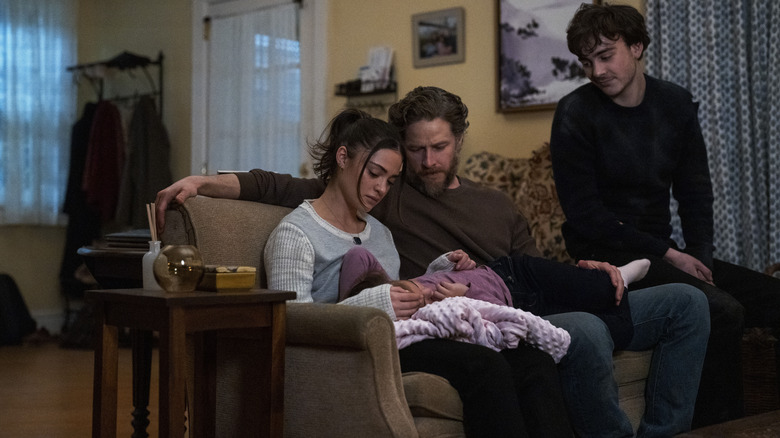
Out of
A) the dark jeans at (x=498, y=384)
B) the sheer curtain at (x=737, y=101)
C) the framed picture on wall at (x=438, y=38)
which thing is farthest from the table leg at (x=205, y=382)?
the framed picture on wall at (x=438, y=38)

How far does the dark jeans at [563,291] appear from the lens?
2473 mm

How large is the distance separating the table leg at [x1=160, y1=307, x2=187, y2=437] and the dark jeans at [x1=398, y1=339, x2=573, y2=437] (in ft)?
1.76

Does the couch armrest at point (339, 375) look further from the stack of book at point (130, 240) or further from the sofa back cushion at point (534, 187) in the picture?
the sofa back cushion at point (534, 187)

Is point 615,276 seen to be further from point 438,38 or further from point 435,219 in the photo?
point 438,38

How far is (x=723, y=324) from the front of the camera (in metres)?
2.66

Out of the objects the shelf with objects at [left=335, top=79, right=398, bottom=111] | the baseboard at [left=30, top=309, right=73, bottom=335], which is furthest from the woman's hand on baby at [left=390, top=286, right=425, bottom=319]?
the baseboard at [left=30, top=309, right=73, bottom=335]

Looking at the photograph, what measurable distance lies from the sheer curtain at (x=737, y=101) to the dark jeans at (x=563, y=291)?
5.98 feet

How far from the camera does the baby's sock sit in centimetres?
259

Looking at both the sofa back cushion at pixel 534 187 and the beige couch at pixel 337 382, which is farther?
the sofa back cushion at pixel 534 187

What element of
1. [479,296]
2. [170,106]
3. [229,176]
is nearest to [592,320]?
[479,296]

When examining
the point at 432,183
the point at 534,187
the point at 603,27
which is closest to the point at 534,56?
the point at 534,187

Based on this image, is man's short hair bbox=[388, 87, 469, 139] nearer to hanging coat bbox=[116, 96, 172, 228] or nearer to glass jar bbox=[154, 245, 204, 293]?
glass jar bbox=[154, 245, 204, 293]

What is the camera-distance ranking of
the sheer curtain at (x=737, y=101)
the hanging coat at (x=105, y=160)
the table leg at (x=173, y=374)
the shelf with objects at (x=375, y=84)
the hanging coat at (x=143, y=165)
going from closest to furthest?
the table leg at (x=173, y=374), the sheer curtain at (x=737, y=101), the shelf with objects at (x=375, y=84), the hanging coat at (x=143, y=165), the hanging coat at (x=105, y=160)

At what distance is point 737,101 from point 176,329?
327cm
